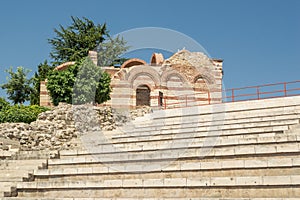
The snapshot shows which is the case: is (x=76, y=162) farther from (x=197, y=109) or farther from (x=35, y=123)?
(x=197, y=109)

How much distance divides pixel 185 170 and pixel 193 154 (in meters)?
0.57

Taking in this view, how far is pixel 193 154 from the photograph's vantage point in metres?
7.66

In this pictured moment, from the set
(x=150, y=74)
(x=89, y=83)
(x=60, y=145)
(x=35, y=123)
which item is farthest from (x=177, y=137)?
(x=150, y=74)

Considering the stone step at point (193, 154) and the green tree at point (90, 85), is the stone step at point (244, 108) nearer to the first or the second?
the green tree at point (90, 85)

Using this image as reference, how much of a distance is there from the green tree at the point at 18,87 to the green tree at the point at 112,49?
20.5 ft

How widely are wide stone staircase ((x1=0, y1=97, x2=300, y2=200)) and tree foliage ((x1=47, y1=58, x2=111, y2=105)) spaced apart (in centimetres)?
931

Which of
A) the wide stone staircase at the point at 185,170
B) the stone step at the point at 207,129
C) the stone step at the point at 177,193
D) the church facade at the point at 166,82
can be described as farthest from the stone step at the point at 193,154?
the church facade at the point at 166,82

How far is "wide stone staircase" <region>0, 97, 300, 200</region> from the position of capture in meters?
6.29

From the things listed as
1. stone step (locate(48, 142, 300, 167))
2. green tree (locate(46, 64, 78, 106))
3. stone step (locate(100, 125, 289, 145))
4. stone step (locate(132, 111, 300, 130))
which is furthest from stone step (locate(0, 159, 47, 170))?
green tree (locate(46, 64, 78, 106))

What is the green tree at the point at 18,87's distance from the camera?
29.0 metres

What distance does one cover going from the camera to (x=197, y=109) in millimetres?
15492

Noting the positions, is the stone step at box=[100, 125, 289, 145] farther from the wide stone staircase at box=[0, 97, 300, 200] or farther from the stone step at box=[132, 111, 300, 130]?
the stone step at box=[132, 111, 300, 130]

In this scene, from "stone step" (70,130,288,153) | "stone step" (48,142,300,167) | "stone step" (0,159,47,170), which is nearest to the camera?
"stone step" (48,142,300,167)

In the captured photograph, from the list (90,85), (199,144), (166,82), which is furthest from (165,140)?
(166,82)
